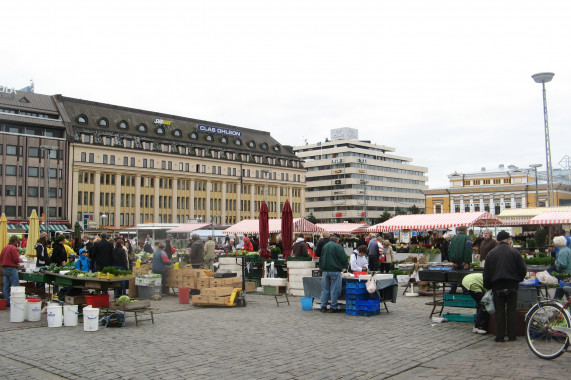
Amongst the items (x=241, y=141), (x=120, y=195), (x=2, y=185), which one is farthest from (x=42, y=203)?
(x=241, y=141)

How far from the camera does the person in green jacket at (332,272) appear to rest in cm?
1256

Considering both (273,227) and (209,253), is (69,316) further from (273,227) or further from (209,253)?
(273,227)

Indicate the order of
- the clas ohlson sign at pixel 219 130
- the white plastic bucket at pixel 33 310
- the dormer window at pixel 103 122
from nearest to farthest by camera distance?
the white plastic bucket at pixel 33 310, the dormer window at pixel 103 122, the clas ohlson sign at pixel 219 130

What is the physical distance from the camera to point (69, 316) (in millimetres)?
11219

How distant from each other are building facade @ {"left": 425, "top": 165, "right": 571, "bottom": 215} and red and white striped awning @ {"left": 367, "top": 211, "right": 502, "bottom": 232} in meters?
60.9

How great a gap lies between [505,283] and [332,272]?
14.6 ft

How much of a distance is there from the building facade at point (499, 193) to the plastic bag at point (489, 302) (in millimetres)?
83939

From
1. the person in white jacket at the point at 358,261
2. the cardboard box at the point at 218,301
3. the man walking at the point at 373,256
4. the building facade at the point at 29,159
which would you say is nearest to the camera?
the cardboard box at the point at 218,301

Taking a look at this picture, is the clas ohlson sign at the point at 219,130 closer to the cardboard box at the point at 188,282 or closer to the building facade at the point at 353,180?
the building facade at the point at 353,180

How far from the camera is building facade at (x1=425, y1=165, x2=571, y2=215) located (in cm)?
9331

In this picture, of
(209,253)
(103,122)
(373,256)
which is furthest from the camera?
(103,122)

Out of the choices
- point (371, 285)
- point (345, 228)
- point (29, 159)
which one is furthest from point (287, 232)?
point (29, 159)

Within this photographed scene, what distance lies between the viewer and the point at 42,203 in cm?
6819

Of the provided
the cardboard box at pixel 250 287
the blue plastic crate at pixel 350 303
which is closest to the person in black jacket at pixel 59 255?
the cardboard box at pixel 250 287
